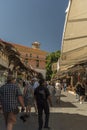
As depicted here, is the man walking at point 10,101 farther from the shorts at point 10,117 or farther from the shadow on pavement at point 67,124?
the shadow on pavement at point 67,124

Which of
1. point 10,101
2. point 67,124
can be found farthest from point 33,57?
point 10,101

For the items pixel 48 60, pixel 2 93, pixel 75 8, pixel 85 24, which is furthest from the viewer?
pixel 48 60

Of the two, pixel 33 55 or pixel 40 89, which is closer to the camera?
pixel 40 89

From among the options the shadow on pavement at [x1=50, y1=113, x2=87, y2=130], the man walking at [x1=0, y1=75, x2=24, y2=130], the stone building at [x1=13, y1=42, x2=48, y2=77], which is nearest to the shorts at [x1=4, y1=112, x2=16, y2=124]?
the man walking at [x1=0, y1=75, x2=24, y2=130]

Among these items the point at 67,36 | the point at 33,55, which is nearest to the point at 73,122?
the point at 67,36

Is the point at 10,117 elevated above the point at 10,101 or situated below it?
below

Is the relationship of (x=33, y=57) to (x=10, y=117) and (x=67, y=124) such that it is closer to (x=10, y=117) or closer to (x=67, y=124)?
(x=67, y=124)

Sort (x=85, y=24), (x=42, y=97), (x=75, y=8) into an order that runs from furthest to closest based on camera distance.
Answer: (x=75, y=8) → (x=85, y=24) → (x=42, y=97)

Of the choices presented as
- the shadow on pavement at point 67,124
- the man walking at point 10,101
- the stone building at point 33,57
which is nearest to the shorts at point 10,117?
the man walking at point 10,101

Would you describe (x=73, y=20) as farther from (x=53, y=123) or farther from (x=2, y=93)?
(x=2, y=93)

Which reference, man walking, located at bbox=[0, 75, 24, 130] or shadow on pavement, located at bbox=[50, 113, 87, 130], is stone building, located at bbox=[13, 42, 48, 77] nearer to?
shadow on pavement, located at bbox=[50, 113, 87, 130]

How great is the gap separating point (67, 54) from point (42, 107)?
136 inches

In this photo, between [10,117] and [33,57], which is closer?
[10,117]

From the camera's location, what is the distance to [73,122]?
53.4ft
